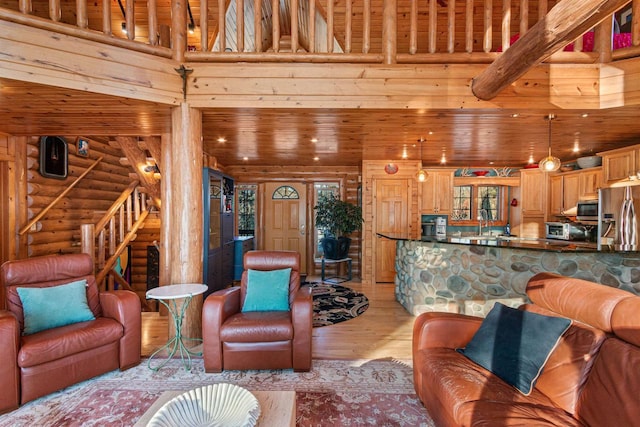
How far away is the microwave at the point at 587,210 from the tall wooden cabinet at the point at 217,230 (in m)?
5.78

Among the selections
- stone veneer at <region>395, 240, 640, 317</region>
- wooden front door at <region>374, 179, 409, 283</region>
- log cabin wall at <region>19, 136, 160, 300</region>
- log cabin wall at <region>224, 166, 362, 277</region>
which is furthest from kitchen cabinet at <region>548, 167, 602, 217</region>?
log cabin wall at <region>19, 136, 160, 300</region>

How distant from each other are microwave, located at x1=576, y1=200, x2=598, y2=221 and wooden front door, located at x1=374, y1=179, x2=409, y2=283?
2707 millimetres

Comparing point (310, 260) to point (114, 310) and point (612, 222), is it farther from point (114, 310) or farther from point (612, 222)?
point (612, 222)

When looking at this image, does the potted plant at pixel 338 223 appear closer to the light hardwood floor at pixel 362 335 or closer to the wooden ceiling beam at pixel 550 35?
the light hardwood floor at pixel 362 335

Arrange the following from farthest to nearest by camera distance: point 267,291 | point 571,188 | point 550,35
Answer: point 571,188
point 267,291
point 550,35

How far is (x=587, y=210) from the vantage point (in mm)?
4723

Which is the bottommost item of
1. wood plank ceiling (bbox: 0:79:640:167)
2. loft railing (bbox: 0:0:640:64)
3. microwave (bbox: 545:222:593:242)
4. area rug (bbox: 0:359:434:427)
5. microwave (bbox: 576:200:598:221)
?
area rug (bbox: 0:359:434:427)

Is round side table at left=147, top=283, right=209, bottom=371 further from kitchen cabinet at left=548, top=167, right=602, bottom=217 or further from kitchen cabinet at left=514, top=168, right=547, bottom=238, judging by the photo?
kitchen cabinet at left=514, top=168, right=547, bottom=238

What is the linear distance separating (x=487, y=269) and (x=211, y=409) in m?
3.18

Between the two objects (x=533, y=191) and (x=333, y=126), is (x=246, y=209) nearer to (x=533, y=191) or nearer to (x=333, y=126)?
(x=333, y=126)

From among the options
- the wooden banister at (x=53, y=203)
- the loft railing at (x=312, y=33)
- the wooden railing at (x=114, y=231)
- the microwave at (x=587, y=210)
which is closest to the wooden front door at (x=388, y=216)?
the microwave at (x=587, y=210)

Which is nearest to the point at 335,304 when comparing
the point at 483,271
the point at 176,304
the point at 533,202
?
the point at 483,271

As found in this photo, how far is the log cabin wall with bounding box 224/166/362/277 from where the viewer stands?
659 centimetres

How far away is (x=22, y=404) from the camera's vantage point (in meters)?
2.08
